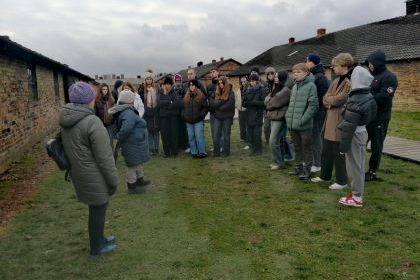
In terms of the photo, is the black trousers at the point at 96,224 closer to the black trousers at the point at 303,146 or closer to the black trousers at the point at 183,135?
the black trousers at the point at 303,146

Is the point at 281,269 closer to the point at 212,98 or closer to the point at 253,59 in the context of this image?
the point at 212,98

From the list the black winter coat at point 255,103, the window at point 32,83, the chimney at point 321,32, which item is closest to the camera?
the black winter coat at point 255,103

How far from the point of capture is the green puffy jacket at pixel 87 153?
3.59 metres

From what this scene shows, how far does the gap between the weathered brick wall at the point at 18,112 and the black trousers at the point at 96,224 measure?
16.7 ft

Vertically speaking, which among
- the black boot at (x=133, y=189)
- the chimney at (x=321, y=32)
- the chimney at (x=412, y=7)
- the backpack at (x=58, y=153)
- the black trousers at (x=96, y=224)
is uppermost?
the chimney at (x=412, y=7)

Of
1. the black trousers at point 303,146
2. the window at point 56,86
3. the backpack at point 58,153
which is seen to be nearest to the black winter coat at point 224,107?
the black trousers at point 303,146

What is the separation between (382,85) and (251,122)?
3.19 m

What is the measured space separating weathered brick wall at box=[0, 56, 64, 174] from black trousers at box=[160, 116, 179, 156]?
3.47 metres

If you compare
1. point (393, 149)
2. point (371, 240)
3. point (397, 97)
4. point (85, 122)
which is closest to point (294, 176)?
point (371, 240)

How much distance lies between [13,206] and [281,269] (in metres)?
4.23

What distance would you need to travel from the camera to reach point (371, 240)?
411 cm

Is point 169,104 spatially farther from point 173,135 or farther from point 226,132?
point 226,132

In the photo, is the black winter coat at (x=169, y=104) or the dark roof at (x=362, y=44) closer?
the black winter coat at (x=169, y=104)

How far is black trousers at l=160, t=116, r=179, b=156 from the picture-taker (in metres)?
8.99
